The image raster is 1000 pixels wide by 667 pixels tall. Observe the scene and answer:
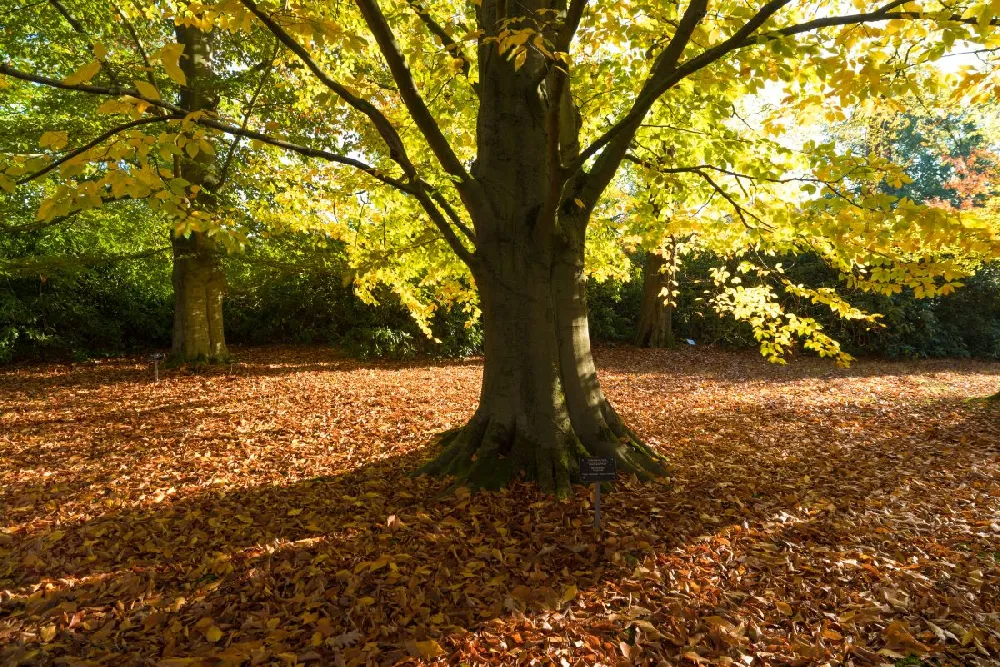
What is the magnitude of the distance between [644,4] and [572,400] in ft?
10.8

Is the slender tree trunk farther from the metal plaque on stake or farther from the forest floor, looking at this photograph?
the metal plaque on stake

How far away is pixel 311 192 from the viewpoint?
8.65 m

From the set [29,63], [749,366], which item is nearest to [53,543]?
[29,63]

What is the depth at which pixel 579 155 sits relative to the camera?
3.56 m

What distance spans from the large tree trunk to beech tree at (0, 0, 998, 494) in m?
5.77

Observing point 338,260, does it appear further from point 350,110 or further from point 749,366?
point 749,366

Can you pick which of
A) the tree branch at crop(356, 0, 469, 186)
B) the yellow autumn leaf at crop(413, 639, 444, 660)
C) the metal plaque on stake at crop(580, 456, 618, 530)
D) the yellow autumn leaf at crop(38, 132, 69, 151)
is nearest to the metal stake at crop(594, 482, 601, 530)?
the metal plaque on stake at crop(580, 456, 618, 530)

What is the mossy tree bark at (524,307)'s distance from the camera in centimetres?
442

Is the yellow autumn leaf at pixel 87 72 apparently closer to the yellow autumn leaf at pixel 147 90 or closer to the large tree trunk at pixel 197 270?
the yellow autumn leaf at pixel 147 90

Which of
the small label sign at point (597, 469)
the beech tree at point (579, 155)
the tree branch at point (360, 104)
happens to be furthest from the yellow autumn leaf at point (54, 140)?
the small label sign at point (597, 469)

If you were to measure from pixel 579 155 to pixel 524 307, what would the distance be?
1.37m

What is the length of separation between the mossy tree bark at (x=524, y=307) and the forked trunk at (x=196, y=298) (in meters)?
7.98

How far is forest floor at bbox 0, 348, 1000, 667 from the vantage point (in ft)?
8.73

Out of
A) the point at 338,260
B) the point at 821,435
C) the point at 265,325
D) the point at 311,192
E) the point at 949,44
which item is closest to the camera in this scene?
the point at 949,44
